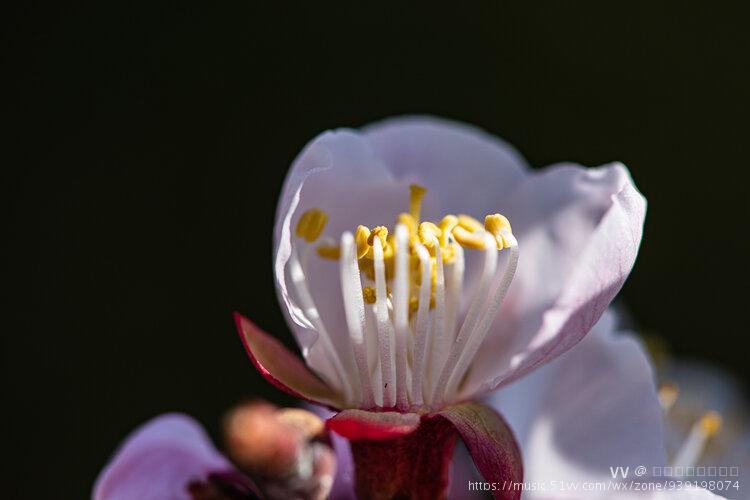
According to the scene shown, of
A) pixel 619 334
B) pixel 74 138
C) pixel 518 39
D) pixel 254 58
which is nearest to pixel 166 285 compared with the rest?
pixel 74 138

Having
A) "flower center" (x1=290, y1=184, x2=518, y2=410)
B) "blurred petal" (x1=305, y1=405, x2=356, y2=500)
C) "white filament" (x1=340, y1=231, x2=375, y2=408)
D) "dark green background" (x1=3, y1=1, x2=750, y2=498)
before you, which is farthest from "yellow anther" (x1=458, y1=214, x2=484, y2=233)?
"dark green background" (x1=3, y1=1, x2=750, y2=498)

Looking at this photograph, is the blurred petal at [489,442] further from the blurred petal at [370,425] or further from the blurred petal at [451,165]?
the blurred petal at [451,165]

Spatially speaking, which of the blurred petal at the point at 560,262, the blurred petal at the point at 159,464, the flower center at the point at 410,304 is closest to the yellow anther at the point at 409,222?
the flower center at the point at 410,304

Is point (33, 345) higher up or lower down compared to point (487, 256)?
lower down

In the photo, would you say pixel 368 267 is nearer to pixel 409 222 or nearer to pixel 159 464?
pixel 409 222

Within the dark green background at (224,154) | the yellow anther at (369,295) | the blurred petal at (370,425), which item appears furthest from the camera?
the dark green background at (224,154)

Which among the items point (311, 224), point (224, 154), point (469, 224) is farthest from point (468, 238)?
point (224, 154)

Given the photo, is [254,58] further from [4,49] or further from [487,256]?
[487,256]
